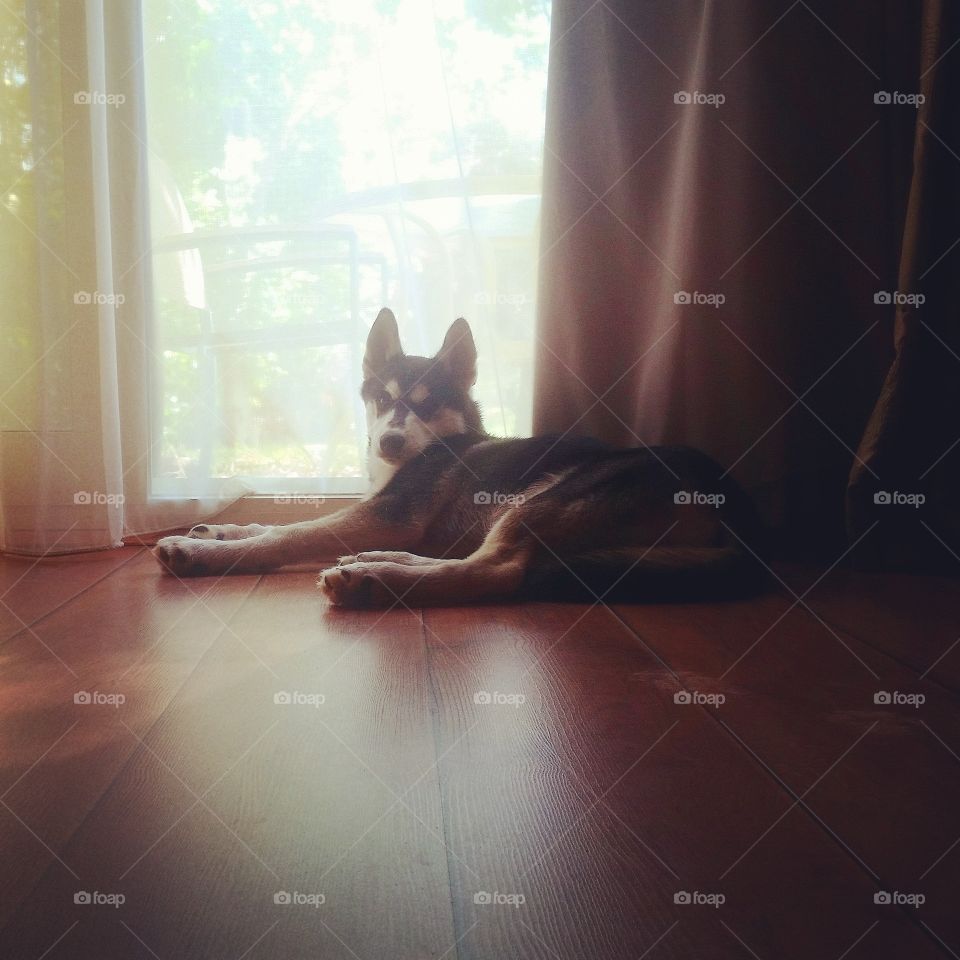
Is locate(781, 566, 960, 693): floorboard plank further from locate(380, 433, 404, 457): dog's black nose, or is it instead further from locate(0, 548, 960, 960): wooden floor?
locate(380, 433, 404, 457): dog's black nose

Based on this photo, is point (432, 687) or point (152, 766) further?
point (432, 687)

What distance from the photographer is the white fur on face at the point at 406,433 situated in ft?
8.14

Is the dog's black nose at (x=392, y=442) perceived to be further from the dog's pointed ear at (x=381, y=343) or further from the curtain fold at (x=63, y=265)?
the curtain fold at (x=63, y=265)

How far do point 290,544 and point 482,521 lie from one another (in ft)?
1.79

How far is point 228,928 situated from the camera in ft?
2.25

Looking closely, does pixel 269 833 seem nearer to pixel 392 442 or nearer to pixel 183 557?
pixel 183 557

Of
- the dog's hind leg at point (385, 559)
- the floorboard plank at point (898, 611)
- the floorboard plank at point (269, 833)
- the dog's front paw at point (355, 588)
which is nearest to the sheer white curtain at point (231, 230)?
the dog's hind leg at point (385, 559)

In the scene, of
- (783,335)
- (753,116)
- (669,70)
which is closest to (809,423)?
(783,335)

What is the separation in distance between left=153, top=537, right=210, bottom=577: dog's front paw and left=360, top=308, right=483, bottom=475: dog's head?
2.03 ft

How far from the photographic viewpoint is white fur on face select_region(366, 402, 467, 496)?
248 cm

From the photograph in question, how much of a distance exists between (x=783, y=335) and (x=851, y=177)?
552 millimetres

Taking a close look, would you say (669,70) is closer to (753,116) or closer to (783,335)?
(753,116)

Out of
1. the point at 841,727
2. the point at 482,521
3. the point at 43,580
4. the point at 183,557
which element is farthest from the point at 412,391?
the point at 841,727

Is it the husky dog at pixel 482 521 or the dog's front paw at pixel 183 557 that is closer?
the husky dog at pixel 482 521
